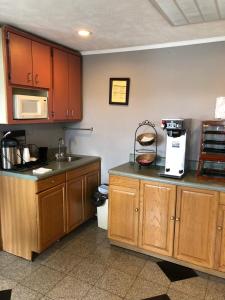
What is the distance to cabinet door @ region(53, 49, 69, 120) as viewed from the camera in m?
2.96

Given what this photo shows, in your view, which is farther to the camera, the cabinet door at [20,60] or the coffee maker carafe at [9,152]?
the coffee maker carafe at [9,152]

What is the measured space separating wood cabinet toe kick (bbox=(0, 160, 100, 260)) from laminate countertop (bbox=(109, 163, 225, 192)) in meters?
0.62

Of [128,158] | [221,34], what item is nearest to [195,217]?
[128,158]

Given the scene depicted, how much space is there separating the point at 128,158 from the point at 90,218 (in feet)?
3.34

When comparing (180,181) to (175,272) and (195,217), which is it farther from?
(175,272)

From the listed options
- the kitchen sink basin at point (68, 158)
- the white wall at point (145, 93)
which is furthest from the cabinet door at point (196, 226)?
the kitchen sink basin at point (68, 158)

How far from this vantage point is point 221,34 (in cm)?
251

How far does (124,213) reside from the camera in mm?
2707

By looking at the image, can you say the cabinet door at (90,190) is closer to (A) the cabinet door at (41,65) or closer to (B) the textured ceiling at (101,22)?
(A) the cabinet door at (41,65)

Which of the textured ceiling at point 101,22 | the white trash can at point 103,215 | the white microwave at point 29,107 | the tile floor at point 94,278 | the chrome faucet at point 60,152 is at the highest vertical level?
the textured ceiling at point 101,22

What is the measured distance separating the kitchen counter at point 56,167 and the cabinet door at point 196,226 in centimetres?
126

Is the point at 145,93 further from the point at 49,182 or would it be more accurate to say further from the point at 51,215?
the point at 51,215

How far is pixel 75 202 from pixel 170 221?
1180 mm

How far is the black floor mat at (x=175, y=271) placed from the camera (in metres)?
2.34
